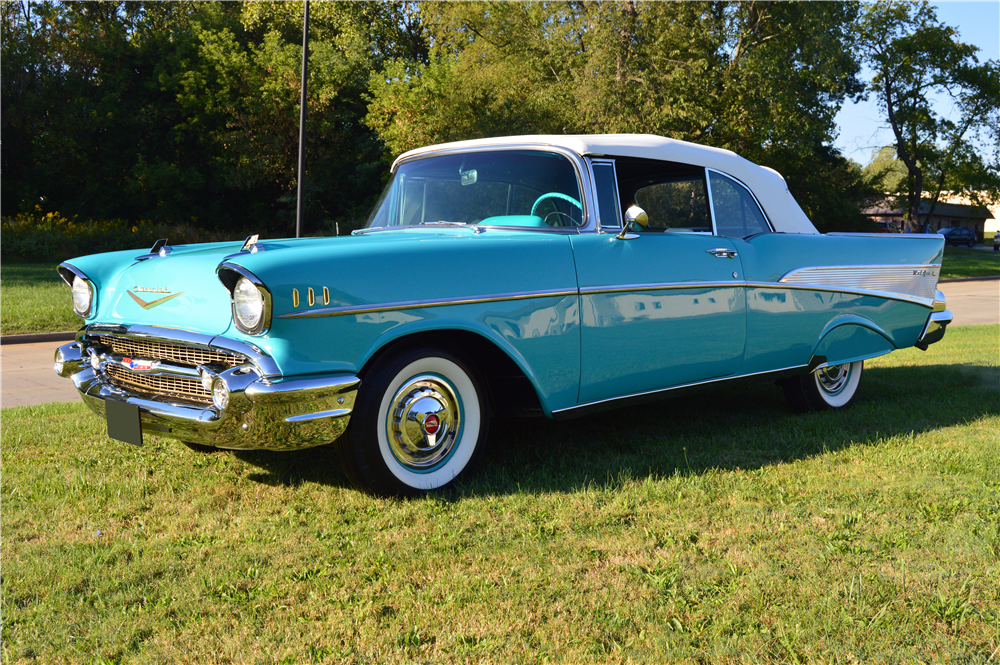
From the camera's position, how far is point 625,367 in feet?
13.6

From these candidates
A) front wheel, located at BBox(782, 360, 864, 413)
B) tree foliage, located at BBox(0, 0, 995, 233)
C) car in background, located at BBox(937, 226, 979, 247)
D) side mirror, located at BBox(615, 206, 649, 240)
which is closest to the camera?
side mirror, located at BBox(615, 206, 649, 240)

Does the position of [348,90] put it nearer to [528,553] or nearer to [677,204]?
[677,204]

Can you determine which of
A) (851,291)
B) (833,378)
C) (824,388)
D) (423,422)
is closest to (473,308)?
(423,422)

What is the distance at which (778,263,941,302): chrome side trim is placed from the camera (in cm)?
506

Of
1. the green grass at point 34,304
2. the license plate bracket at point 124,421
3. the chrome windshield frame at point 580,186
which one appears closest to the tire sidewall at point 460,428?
the chrome windshield frame at point 580,186

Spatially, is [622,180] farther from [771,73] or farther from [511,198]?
[771,73]

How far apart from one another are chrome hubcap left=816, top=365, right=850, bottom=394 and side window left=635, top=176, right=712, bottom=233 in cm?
158

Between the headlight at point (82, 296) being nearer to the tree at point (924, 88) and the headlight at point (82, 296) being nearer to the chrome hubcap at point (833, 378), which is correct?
the chrome hubcap at point (833, 378)

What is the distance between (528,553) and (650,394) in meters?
1.59

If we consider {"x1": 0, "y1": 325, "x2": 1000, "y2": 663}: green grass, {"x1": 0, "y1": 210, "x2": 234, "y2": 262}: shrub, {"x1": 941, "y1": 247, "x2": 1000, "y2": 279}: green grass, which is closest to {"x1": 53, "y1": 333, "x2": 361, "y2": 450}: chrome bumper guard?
{"x1": 0, "y1": 325, "x2": 1000, "y2": 663}: green grass

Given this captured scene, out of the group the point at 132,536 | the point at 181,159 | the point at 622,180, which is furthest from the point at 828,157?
the point at 132,536

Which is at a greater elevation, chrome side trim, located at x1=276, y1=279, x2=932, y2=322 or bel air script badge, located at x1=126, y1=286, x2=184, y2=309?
chrome side trim, located at x1=276, y1=279, x2=932, y2=322

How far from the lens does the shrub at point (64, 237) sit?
65.9ft

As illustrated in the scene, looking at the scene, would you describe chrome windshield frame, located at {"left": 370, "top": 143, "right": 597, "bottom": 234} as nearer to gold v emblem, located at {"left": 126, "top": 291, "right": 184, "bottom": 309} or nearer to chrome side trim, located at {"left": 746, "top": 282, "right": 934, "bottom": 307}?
chrome side trim, located at {"left": 746, "top": 282, "right": 934, "bottom": 307}
